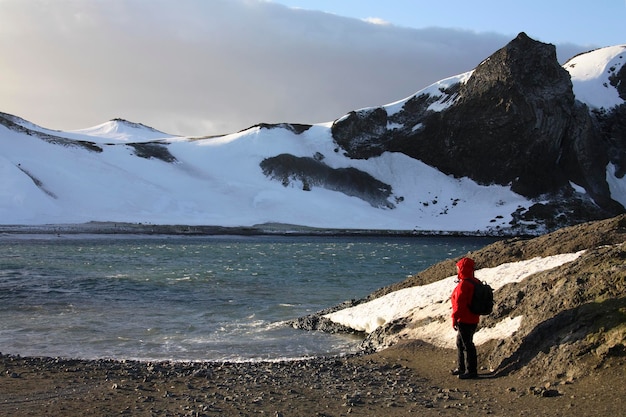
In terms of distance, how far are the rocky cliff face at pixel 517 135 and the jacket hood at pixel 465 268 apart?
10098 centimetres

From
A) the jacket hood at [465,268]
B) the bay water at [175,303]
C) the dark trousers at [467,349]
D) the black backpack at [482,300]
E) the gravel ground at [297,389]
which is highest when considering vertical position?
the jacket hood at [465,268]

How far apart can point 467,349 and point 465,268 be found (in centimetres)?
133

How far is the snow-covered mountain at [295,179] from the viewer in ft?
298

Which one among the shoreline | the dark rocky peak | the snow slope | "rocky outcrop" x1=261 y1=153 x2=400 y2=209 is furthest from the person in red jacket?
the dark rocky peak

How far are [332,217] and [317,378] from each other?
88.1 metres

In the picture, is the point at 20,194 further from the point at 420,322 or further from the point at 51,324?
the point at 420,322

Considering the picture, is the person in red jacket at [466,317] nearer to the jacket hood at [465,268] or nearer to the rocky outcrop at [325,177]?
the jacket hood at [465,268]

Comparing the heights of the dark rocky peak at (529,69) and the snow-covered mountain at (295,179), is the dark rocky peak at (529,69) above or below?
above

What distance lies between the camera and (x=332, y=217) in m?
98.6

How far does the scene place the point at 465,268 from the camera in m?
10.2

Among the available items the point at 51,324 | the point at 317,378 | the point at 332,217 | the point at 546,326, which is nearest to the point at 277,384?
the point at 317,378

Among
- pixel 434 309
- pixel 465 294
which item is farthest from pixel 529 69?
pixel 465 294

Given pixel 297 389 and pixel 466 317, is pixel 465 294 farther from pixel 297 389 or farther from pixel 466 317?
pixel 297 389

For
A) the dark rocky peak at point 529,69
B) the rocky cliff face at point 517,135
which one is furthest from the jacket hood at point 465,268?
the dark rocky peak at point 529,69
